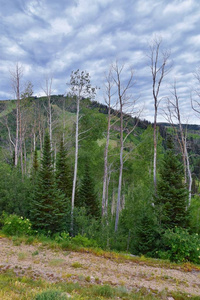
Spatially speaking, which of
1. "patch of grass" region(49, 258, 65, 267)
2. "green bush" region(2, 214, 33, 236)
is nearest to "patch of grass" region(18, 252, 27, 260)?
"patch of grass" region(49, 258, 65, 267)

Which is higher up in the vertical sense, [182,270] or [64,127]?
[64,127]

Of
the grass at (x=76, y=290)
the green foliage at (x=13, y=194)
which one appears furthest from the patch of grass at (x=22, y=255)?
the green foliage at (x=13, y=194)

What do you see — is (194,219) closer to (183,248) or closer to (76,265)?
(183,248)

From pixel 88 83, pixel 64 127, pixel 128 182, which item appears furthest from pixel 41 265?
pixel 128 182

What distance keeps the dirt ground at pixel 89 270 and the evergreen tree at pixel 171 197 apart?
3768mm

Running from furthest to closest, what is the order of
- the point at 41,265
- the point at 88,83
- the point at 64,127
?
the point at 64,127
the point at 88,83
the point at 41,265

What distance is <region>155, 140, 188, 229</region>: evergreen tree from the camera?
473 inches

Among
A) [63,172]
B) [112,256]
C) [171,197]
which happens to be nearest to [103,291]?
[112,256]

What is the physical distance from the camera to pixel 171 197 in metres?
12.5

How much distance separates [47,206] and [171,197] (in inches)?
316

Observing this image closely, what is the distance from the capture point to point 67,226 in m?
14.1

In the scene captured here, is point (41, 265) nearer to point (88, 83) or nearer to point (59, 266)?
point (59, 266)

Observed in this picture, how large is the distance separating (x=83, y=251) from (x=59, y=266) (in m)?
2.29

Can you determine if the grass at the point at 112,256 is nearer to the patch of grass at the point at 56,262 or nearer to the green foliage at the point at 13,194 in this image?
the patch of grass at the point at 56,262
